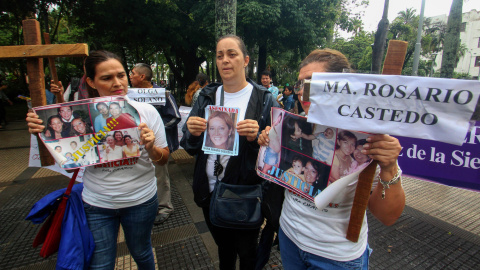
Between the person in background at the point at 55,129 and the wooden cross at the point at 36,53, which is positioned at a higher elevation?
the wooden cross at the point at 36,53

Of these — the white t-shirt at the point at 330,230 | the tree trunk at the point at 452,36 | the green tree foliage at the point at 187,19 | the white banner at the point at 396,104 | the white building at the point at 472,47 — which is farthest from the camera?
the white building at the point at 472,47

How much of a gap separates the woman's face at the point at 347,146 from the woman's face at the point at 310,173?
0.62 ft

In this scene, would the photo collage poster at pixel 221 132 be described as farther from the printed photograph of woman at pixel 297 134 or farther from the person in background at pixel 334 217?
the printed photograph of woman at pixel 297 134

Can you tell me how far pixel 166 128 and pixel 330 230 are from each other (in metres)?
2.39

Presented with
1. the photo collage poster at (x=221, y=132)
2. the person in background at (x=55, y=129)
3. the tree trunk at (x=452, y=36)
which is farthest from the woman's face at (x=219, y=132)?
the tree trunk at (x=452, y=36)

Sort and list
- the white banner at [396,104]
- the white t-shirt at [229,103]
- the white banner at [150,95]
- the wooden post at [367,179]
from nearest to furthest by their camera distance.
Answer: the white banner at [396,104]
the wooden post at [367,179]
the white t-shirt at [229,103]
the white banner at [150,95]

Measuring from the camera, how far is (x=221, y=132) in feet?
5.38

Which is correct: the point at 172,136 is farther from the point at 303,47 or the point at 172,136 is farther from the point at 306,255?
the point at 303,47

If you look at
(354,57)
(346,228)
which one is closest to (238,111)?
(346,228)

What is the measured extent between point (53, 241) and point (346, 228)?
1.75 meters

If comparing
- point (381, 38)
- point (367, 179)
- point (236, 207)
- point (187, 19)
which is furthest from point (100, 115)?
point (187, 19)

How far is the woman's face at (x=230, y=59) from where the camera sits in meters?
1.73

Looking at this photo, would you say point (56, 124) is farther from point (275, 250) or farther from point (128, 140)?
point (275, 250)

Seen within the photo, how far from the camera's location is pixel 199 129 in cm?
165
